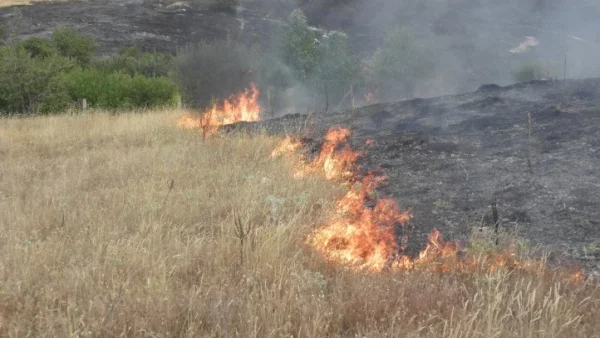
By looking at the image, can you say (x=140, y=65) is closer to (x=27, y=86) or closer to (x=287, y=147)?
(x=27, y=86)

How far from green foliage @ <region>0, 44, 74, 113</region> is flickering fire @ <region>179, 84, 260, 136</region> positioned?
6252mm

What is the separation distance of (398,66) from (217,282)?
31031mm

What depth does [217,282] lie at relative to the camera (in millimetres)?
3213

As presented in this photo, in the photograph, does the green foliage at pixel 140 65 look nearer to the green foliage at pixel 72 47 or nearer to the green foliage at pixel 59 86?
the green foliage at pixel 72 47

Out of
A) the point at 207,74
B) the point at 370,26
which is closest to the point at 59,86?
the point at 207,74

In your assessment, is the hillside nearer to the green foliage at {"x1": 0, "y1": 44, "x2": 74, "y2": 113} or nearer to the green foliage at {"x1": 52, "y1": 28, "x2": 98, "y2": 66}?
the green foliage at {"x1": 52, "y1": 28, "x2": 98, "y2": 66}

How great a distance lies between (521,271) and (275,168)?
3.92 m

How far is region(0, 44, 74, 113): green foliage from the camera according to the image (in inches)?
592

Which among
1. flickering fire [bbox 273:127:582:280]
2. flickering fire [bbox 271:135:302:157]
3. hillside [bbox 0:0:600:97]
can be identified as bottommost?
flickering fire [bbox 271:135:302:157]

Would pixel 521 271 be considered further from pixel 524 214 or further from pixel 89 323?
pixel 89 323

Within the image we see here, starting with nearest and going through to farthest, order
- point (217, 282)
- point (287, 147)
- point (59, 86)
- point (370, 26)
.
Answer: point (217, 282) < point (287, 147) < point (59, 86) < point (370, 26)


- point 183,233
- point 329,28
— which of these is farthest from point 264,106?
point 329,28

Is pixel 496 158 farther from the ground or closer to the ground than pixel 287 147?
farther from the ground

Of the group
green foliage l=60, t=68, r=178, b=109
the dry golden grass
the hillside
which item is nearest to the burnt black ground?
the dry golden grass
